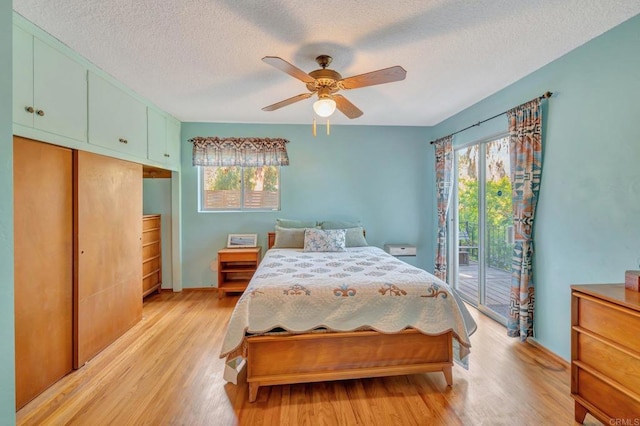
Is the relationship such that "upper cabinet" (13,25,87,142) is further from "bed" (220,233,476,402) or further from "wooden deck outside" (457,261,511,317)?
"wooden deck outside" (457,261,511,317)

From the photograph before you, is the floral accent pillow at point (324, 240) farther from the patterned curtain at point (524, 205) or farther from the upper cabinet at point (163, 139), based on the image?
the upper cabinet at point (163, 139)

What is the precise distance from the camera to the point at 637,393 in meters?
1.37

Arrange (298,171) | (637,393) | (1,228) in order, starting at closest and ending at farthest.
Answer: (1,228) < (637,393) < (298,171)

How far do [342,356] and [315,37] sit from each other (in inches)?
90.9

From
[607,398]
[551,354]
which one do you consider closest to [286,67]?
[607,398]

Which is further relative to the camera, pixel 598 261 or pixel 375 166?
pixel 375 166

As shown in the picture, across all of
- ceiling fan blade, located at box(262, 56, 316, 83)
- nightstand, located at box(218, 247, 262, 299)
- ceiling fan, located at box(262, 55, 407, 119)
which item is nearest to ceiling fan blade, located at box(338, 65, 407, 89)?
ceiling fan, located at box(262, 55, 407, 119)

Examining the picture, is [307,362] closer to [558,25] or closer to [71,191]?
[71,191]

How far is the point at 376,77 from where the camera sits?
6.68 ft

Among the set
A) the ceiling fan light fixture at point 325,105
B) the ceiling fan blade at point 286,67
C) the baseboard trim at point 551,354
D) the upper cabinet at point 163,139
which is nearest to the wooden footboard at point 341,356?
the baseboard trim at point 551,354

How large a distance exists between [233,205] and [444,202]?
3.22 m

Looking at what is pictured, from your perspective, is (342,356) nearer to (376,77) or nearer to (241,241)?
(376,77)

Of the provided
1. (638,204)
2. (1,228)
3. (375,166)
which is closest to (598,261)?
(638,204)

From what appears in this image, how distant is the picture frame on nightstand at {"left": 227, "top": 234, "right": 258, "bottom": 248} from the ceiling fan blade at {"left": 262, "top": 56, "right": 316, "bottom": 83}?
2666 mm
